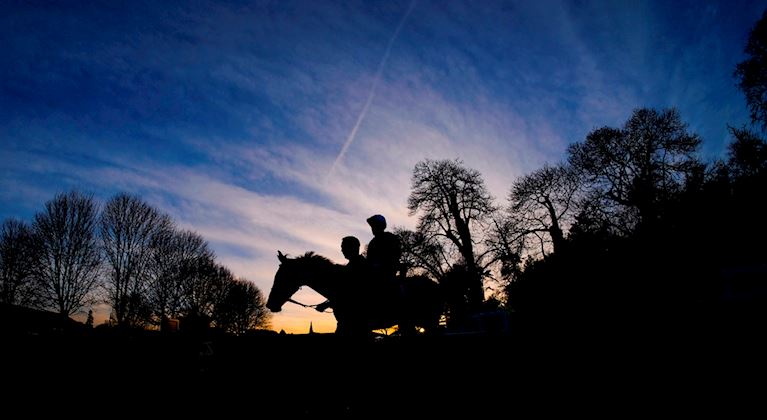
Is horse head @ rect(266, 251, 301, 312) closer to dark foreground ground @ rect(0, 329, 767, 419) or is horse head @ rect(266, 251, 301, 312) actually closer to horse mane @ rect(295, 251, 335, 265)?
horse mane @ rect(295, 251, 335, 265)

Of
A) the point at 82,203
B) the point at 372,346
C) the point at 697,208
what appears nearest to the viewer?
the point at 372,346

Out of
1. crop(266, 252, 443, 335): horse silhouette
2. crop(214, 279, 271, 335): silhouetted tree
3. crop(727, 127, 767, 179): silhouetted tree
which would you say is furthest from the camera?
crop(214, 279, 271, 335): silhouetted tree

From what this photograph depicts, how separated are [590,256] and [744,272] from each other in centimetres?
627

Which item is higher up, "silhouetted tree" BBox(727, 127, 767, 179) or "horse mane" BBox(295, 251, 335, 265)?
"silhouetted tree" BBox(727, 127, 767, 179)

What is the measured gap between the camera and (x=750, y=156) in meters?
13.6

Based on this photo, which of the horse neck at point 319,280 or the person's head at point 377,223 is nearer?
the horse neck at point 319,280

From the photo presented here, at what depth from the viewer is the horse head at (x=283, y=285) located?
5.36 metres

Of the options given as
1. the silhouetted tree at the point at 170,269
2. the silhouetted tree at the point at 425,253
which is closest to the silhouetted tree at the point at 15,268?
the silhouetted tree at the point at 170,269

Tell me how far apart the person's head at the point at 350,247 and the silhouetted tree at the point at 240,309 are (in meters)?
38.9

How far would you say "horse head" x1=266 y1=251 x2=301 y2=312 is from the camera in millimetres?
5359

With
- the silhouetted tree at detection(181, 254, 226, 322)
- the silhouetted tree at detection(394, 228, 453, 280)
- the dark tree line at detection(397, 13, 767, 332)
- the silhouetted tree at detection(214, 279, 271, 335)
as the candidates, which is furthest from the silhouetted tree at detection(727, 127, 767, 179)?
the silhouetted tree at detection(214, 279, 271, 335)

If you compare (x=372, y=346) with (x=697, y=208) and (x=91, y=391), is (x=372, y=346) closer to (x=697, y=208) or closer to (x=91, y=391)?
(x=91, y=391)

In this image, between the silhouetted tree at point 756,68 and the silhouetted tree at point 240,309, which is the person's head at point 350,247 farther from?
the silhouetted tree at point 240,309

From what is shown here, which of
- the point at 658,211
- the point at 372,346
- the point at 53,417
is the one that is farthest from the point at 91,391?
the point at 658,211
